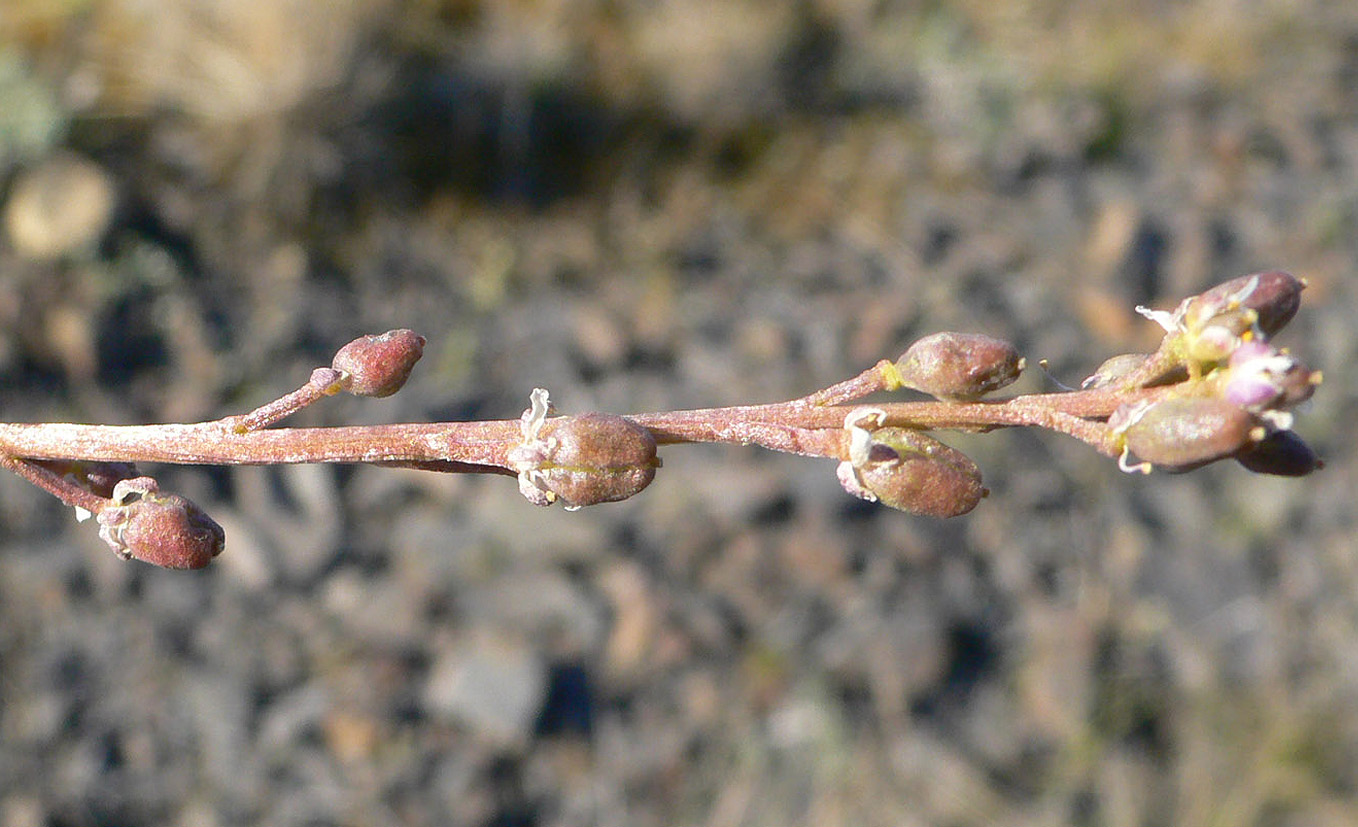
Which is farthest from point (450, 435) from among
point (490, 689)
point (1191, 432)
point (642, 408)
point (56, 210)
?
point (56, 210)

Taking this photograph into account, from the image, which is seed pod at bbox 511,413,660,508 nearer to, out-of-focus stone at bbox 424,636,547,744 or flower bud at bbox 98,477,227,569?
flower bud at bbox 98,477,227,569

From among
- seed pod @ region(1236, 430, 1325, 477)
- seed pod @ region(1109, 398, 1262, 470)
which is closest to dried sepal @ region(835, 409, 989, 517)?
seed pod @ region(1109, 398, 1262, 470)

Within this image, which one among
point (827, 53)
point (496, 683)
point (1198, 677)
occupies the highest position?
point (827, 53)

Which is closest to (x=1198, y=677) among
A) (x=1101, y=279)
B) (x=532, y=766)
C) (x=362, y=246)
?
(x=1101, y=279)

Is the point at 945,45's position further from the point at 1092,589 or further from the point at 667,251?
the point at 1092,589

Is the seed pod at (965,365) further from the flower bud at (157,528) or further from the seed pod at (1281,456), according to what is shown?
the flower bud at (157,528)
